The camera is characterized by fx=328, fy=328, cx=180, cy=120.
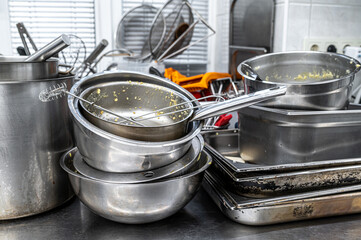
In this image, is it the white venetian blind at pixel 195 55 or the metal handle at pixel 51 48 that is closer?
the metal handle at pixel 51 48

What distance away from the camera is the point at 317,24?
1.42 meters

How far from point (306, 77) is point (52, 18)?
1992 mm

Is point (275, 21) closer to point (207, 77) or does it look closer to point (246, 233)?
point (207, 77)

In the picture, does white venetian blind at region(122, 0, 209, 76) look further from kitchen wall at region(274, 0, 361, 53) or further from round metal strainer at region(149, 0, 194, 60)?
kitchen wall at region(274, 0, 361, 53)

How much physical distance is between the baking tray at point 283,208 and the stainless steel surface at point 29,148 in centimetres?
27

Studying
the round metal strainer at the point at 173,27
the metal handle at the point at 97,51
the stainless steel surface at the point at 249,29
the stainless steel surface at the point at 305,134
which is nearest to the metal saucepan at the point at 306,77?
the stainless steel surface at the point at 305,134

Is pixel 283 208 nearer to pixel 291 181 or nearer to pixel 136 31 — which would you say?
pixel 291 181

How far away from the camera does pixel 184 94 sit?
57 cm

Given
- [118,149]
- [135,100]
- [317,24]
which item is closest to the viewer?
[118,149]

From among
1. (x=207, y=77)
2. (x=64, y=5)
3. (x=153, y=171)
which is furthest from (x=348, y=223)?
(x=64, y=5)

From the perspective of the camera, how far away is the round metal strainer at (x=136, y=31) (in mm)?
2197

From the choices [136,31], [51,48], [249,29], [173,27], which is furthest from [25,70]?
[136,31]

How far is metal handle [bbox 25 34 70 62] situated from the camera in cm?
48

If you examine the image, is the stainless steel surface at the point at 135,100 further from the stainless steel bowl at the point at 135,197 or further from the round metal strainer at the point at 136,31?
the round metal strainer at the point at 136,31
